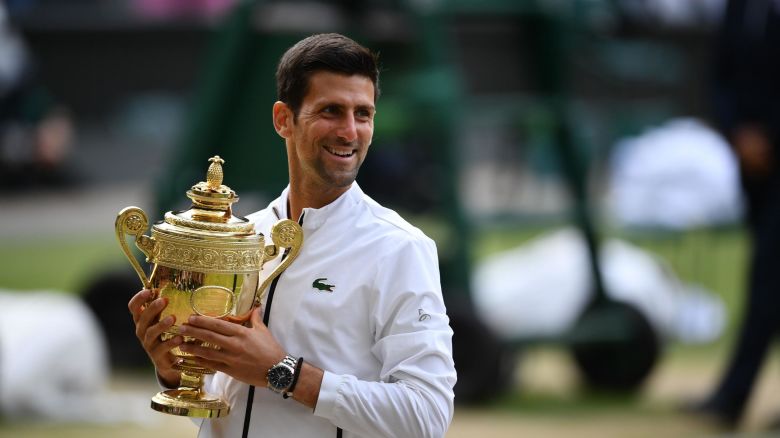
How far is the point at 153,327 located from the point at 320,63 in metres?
0.52

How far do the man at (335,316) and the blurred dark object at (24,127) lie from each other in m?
12.7

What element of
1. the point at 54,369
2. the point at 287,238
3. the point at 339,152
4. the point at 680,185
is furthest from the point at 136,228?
the point at 680,185

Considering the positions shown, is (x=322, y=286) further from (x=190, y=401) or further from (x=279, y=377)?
(x=190, y=401)

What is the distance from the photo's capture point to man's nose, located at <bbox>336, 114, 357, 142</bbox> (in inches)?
102

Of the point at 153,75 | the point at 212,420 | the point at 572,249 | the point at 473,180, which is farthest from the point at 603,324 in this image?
the point at 153,75

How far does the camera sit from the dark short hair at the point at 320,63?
8.47ft

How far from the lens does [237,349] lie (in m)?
2.51

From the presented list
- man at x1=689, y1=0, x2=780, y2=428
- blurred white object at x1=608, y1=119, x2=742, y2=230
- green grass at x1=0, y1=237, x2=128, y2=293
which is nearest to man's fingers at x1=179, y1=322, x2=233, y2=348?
man at x1=689, y1=0, x2=780, y2=428

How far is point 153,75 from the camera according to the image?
18.8 metres

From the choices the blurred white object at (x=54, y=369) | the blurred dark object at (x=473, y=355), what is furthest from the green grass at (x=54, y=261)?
the blurred dark object at (x=473, y=355)

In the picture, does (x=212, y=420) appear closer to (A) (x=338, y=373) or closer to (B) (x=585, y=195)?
(A) (x=338, y=373)

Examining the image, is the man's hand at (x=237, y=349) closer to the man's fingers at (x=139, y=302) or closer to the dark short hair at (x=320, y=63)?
the man's fingers at (x=139, y=302)

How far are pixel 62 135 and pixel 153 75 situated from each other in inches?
111

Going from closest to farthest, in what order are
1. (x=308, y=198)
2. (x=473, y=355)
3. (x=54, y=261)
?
(x=308, y=198), (x=473, y=355), (x=54, y=261)
